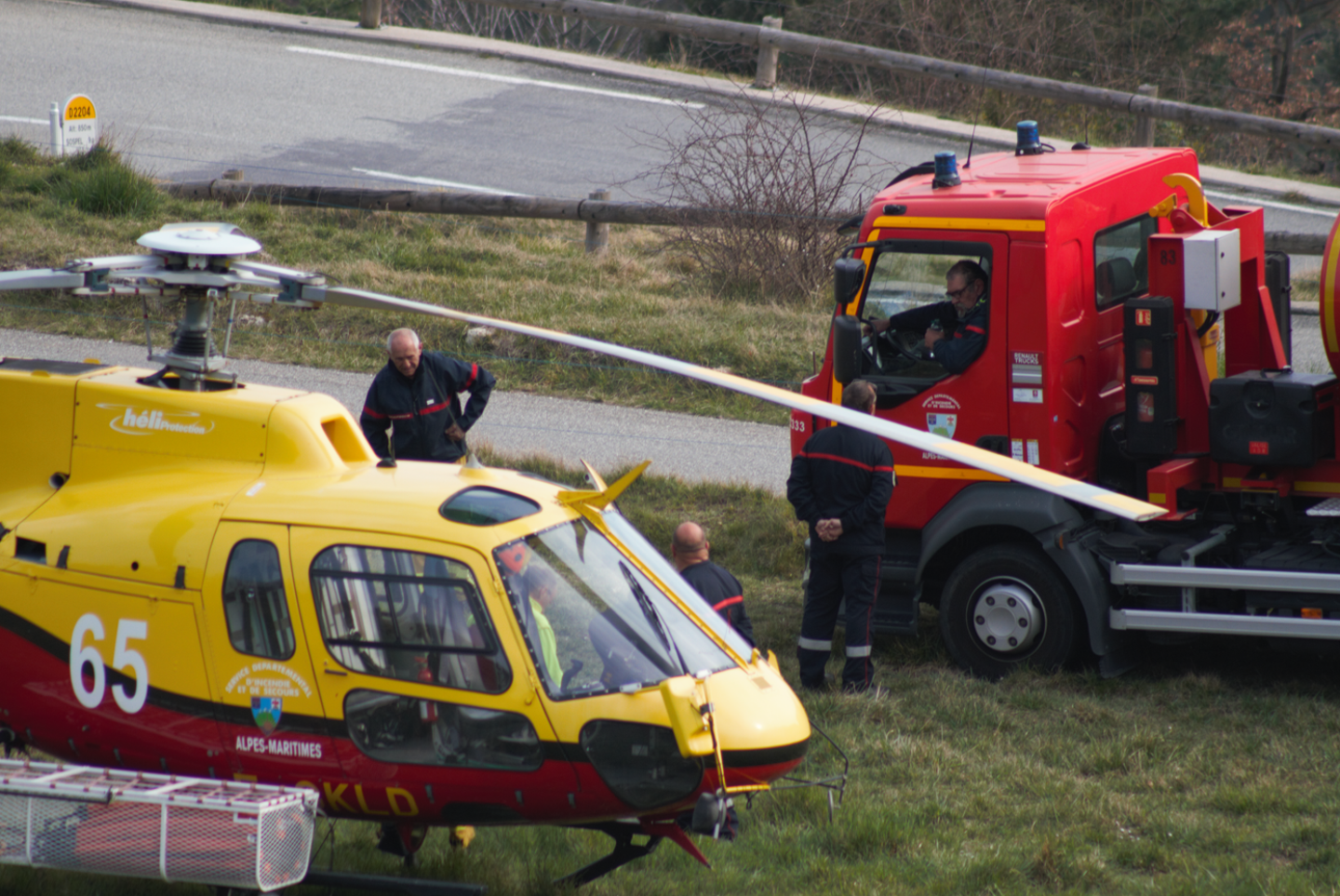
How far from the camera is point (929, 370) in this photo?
7.92 meters

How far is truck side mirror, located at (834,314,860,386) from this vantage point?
7.61m

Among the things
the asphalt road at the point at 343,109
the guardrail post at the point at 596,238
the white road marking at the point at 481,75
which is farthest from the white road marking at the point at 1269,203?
the guardrail post at the point at 596,238

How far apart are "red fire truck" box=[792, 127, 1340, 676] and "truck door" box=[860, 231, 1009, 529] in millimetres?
12

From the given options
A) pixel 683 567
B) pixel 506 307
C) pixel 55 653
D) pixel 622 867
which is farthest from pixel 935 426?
pixel 506 307

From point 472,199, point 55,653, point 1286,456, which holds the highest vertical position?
point 472,199

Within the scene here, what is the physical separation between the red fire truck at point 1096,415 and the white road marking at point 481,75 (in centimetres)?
1224

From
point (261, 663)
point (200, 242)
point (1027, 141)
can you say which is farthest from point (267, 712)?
point (1027, 141)

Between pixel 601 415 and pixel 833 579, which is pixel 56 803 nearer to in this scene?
pixel 833 579

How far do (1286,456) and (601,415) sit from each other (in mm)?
6282

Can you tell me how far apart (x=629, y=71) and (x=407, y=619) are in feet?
57.3

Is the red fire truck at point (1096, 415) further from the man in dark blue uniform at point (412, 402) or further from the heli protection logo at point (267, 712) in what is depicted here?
the heli protection logo at point (267, 712)

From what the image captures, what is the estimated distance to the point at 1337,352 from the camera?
24.0 ft

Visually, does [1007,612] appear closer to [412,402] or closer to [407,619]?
[412,402]

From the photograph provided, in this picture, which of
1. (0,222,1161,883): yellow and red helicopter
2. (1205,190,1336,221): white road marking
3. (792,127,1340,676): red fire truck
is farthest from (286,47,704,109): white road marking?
(0,222,1161,883): yellow and red helicopter
